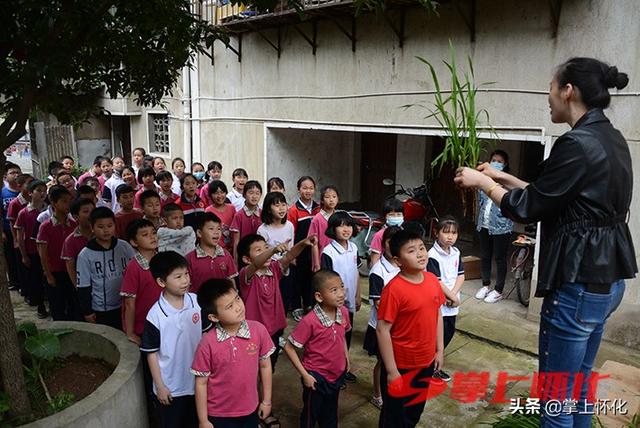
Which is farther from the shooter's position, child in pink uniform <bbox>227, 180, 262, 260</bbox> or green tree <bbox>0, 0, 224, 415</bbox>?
child in pink uniform <bbox>227, 180, 262, 260</bbox>

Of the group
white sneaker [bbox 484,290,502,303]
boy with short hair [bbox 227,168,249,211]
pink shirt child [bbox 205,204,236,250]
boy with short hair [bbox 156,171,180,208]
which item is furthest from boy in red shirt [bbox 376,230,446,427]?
boy with short hair [bbox 156,171,180,208]

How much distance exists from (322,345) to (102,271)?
1899mm

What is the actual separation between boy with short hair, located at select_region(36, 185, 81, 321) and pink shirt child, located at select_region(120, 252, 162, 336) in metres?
1.69

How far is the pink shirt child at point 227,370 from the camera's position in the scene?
2.57 m

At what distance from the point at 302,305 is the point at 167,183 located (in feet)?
7.63

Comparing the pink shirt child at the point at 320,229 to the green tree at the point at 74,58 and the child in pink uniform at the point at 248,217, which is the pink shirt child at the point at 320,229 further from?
the green tree at the point at 74,58

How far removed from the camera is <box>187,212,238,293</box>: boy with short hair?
12.1 feet

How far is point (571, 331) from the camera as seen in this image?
6.63 ft

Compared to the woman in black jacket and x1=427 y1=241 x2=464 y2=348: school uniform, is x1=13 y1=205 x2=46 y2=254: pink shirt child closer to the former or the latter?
x1=427 y1=241 x2=464 y2=348: school uniform

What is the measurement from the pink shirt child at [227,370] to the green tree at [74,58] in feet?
3.42

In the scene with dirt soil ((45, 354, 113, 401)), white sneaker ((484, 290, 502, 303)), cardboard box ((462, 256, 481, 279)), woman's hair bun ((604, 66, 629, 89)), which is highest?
woman's hair bun ((604, 66, 629, 89))

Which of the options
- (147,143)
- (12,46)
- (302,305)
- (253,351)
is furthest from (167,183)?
(147,143)

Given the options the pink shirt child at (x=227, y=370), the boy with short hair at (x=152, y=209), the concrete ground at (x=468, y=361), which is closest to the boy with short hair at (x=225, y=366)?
the pink shirt child at (x=227, y=370)

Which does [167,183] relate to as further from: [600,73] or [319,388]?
[600,73]
